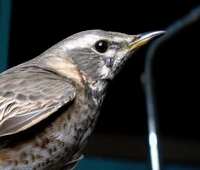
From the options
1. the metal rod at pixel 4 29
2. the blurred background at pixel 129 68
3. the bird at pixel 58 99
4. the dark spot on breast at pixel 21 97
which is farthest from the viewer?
the blurred background at pixel 129 68

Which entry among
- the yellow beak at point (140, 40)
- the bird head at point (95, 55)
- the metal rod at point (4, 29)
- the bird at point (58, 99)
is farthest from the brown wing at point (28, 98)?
the metal rod at point (4, 29)

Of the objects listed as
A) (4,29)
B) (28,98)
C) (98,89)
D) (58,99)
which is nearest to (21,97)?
(28,98)

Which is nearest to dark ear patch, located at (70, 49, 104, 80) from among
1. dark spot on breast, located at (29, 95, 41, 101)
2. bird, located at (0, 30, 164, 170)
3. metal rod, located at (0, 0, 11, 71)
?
bird, located at (0, 30, 164, 170)

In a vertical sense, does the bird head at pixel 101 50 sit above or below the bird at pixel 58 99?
above

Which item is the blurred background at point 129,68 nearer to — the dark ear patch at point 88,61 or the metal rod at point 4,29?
the metal rod at point 4,29

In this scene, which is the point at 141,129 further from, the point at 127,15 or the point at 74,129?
the point at 74,129

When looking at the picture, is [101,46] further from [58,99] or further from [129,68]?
[129,68]

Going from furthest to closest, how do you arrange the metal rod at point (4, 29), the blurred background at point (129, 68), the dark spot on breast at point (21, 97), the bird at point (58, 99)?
the blurred background at point (129, 68)
the metal rod at point (4, 29)
the dark spot on breast at point (21, 97)
the bird at point (58, 99)
